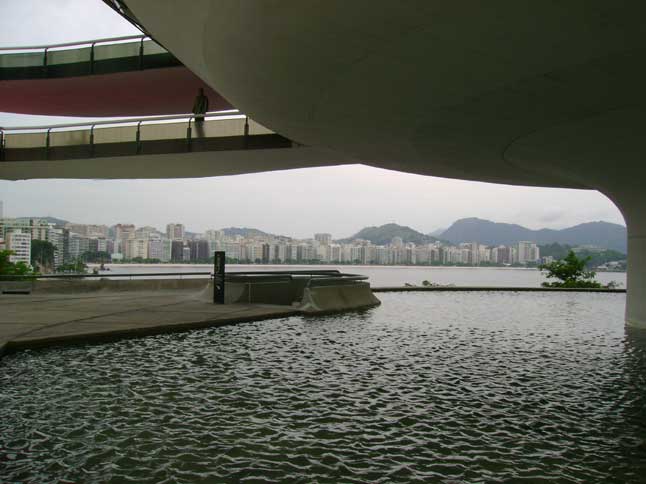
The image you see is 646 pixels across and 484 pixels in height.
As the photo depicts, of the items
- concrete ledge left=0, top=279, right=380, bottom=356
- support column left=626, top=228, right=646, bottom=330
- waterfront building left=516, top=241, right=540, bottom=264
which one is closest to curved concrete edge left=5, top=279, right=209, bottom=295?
concrete ledge left=0, top=279, right=380, bottom=356

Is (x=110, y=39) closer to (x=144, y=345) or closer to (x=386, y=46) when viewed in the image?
(x=144, y=345)

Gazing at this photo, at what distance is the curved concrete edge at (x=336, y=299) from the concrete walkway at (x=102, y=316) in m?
0.83

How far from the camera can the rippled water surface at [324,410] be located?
527 centimetres

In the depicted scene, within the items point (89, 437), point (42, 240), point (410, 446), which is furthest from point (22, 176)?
point (410, 446)

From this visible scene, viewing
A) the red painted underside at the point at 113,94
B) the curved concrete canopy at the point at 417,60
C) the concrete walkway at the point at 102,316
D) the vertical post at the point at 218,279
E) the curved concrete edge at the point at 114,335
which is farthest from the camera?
the red painted underside at the point at 113,94

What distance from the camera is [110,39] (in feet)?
76.9

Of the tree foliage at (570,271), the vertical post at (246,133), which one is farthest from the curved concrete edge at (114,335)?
the tree foliage at (570,271)

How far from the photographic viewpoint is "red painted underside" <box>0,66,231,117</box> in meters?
24.7

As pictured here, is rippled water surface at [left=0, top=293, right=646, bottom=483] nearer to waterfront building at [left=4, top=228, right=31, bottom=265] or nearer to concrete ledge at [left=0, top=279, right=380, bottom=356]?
concrete ledge at [left=0, top=279, right=380, bottom=356]

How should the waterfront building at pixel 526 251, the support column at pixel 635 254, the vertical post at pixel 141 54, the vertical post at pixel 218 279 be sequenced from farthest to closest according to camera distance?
the waterfront building at pixel 526 251 → the vertical post at pixel 141 54 → the vertical post at pixel 218 279 → the support column at pixel 635 254

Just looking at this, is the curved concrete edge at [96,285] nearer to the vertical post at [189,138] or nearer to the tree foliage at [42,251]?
the vertical post at [189,138]

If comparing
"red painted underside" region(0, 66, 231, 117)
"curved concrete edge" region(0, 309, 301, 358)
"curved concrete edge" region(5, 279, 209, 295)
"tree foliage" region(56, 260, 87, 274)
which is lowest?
"curved concrete edge" region(0, 309, 301, 358)

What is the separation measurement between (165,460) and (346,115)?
8.12 meters

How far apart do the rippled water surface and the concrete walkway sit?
3.04 feet
